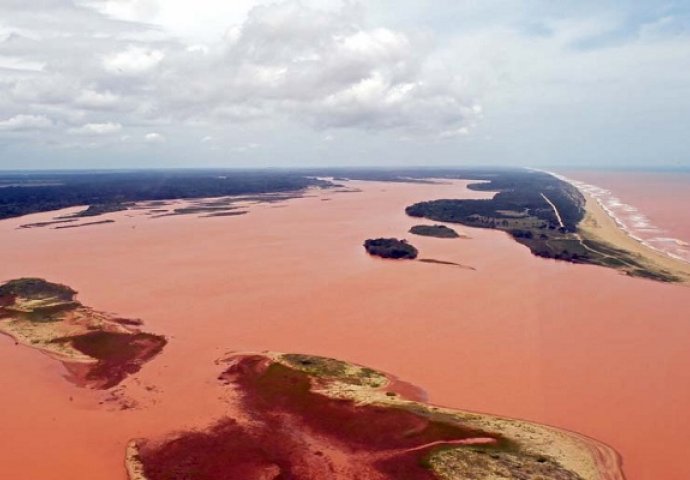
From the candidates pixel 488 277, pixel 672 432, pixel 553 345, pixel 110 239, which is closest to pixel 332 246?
pixel 488 277

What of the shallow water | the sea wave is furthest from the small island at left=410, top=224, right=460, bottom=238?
the shallow water

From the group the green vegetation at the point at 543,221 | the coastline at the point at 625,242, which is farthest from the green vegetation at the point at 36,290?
the coastline at the point at 625,242

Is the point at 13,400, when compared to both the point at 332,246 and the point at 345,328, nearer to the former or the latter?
the point at 345,328

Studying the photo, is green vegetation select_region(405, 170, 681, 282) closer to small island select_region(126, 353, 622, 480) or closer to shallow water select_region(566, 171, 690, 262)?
shallow water select_region(566, 171, 690, 262)

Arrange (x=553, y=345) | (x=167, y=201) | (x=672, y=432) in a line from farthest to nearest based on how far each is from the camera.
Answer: (x=167, y=201) → (x=553, y=345) → (x=672, y=432)

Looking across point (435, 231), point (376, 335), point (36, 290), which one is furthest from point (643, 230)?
point (36, 290)

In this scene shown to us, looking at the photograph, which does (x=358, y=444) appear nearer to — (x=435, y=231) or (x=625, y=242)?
(x=435, y=231)
